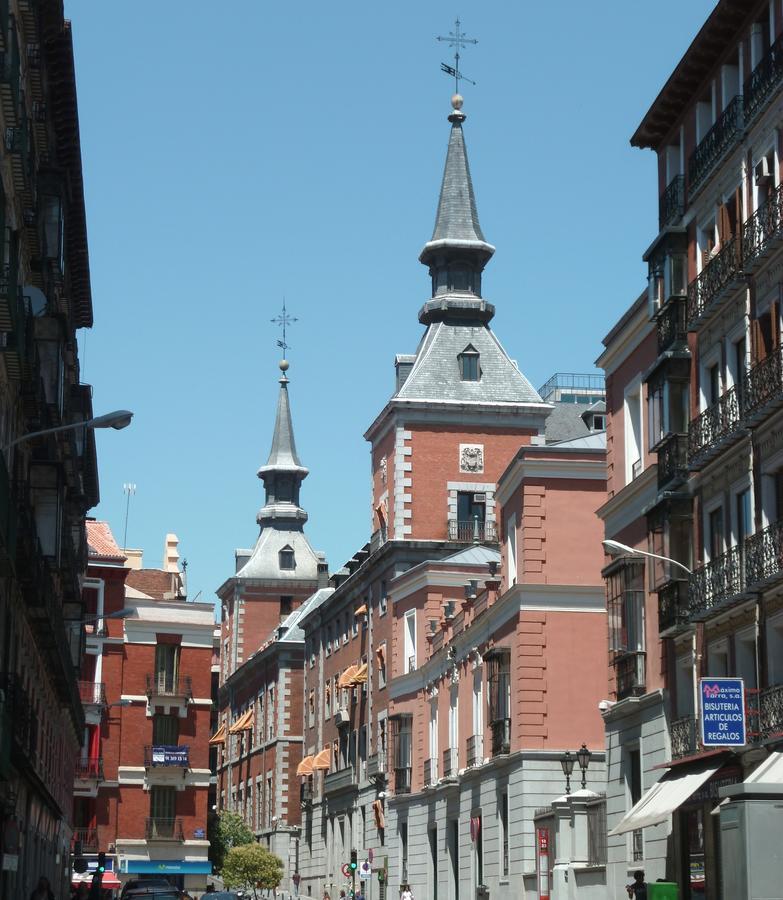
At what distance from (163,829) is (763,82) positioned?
55.2 m

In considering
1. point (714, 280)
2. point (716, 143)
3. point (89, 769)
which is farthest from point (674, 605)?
point (89, 769)

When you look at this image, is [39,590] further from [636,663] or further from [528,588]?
[528,588]

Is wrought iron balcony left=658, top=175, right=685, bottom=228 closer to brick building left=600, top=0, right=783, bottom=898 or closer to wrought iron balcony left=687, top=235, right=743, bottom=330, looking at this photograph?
brick building left=600, top=0, right=783, bottom=898

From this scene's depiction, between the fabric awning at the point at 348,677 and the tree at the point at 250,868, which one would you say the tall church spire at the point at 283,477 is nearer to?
the tree at the point at 250,868

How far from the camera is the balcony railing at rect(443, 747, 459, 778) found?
61438mm

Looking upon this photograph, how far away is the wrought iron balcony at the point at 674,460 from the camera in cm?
3616

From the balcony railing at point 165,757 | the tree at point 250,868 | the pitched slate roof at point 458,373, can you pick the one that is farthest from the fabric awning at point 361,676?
the tree at point 250,868

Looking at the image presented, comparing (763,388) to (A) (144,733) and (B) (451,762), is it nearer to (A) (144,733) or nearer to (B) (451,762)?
(B) (451,762)

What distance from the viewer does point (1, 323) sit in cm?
2669

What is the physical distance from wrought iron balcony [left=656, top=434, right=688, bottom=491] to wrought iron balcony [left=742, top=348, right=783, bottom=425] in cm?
357

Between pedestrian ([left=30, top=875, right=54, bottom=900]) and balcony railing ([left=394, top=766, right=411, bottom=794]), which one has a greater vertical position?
balcony railing ([left=394, top=766, right=411, bottom=794])

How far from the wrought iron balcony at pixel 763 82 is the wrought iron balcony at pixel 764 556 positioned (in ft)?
26.9

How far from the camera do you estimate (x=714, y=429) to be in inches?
1363

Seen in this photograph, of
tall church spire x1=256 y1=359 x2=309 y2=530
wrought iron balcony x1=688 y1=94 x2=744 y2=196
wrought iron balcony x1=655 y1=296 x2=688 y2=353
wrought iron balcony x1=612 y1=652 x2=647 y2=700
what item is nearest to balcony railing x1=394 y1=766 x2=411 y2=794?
wrought iron balcony x1=612 y1=652 x2=647 y2=700
